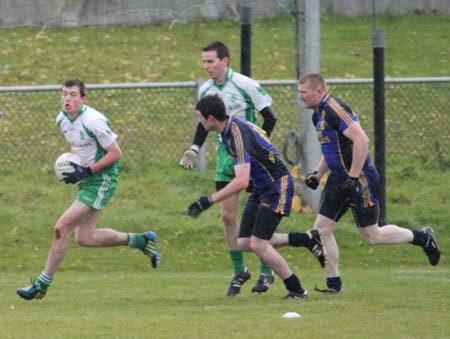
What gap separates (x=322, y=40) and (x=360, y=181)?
10.6 meters

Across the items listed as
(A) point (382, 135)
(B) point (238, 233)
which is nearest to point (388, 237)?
(B) point (238, 233)

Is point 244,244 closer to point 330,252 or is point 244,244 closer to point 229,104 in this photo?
point 330,252

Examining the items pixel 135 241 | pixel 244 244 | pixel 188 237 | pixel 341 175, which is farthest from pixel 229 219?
pixel 188 237

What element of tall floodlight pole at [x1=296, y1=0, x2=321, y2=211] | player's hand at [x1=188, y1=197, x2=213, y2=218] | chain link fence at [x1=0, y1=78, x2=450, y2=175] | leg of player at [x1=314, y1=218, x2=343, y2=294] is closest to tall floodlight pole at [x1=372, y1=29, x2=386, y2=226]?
tall floodlight pole at [x1=296, y1=0, x2=321, y2=211]

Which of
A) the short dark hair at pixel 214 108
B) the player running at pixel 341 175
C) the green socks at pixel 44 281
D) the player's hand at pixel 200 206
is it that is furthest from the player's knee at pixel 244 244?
the green socks at pixel 44 281

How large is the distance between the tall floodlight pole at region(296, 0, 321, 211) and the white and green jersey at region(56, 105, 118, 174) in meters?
4.16

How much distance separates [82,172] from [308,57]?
14.9 ft

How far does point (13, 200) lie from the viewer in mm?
15336

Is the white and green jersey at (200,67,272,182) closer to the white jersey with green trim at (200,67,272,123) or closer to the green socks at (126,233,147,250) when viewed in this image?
the white jersey with green trim at (200,67,272,123)

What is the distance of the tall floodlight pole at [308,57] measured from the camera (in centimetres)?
1429

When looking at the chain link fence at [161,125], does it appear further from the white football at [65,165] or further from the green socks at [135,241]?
the white football at [65,165]

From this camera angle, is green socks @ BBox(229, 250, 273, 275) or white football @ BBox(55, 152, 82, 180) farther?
green socks @ BBox(229, 250, 273, 275)

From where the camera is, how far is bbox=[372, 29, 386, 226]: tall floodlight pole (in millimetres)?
13953

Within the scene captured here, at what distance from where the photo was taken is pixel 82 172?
10523 mm
